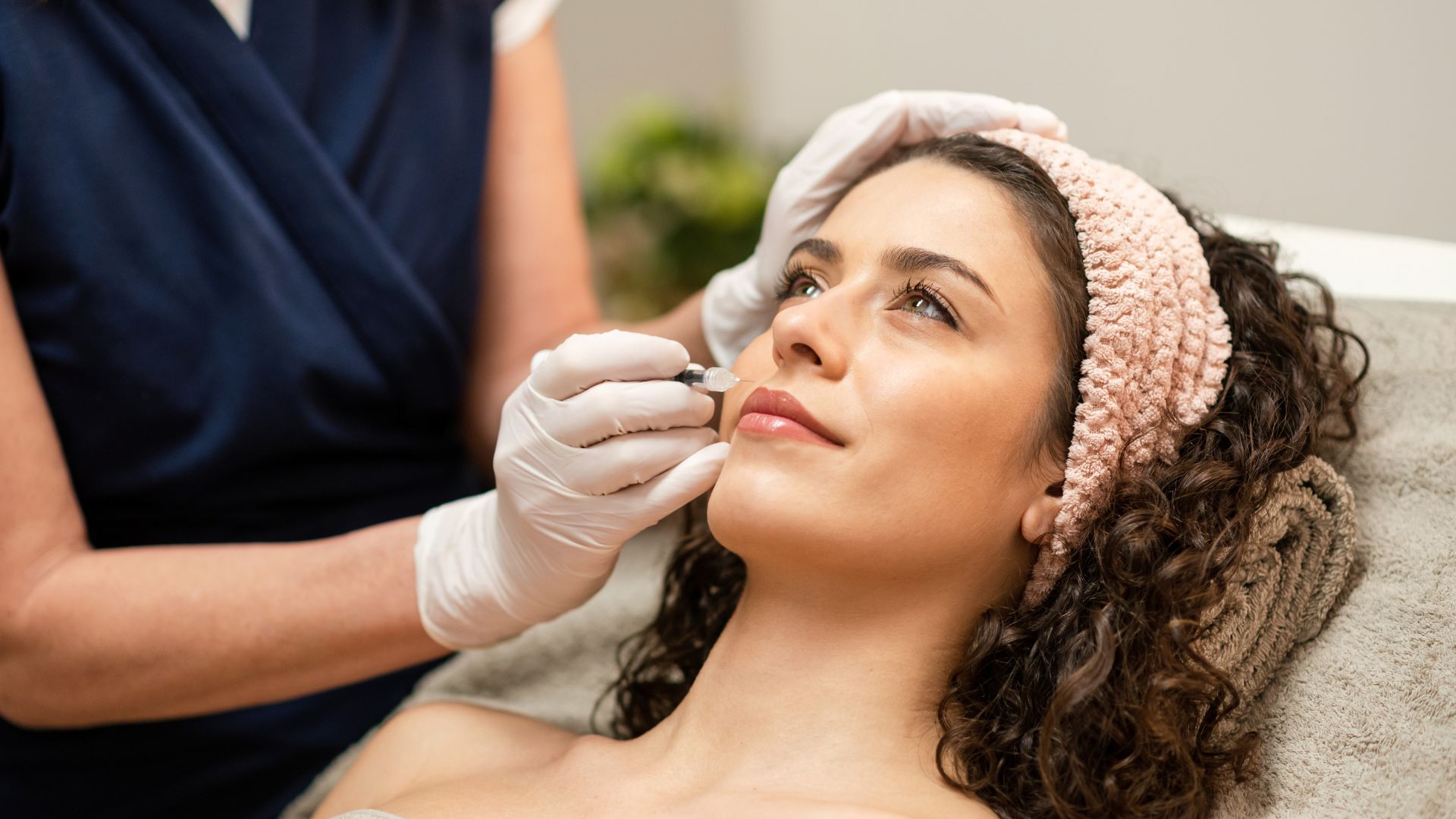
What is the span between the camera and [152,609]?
46.2 inches

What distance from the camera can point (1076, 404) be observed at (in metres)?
1.13

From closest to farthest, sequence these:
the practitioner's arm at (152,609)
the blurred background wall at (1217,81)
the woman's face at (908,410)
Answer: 1. the woman's face at (908,410)
2. the practitioner's arm at (152,609)
3. the blurred background wall at (1217,81)

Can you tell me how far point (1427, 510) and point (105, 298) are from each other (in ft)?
4.89

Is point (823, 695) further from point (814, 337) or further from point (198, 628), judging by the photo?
point (198, 628)

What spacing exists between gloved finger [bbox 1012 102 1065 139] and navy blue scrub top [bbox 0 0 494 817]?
2.50 feet

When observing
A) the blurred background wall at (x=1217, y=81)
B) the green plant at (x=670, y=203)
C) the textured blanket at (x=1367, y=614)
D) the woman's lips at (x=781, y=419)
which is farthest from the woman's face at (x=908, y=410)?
the green plant at (x=670, y=203)

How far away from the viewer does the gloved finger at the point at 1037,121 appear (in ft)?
4.14

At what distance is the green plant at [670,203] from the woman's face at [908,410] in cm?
146

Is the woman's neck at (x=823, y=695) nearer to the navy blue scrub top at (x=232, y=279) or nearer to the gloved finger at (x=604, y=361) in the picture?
the gloved finger at (x=604, y=361)

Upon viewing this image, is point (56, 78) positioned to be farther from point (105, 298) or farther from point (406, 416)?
A: point (406, 416)

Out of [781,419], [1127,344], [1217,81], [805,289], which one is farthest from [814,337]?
[1217,81]

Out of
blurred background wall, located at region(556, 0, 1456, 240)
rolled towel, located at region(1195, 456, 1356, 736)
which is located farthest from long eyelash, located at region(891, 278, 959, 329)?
blurred background wall, located at region(556, 0, 1456, 240)

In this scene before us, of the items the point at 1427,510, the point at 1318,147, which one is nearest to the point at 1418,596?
the point at 1427,510

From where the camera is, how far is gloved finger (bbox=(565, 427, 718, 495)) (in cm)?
112
